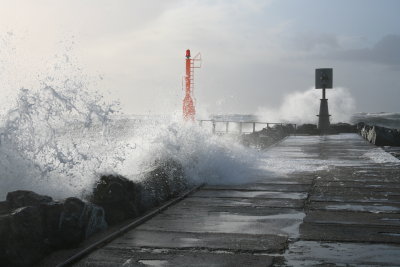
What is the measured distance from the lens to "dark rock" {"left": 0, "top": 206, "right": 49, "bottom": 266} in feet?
12.9

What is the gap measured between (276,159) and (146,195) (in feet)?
22.1

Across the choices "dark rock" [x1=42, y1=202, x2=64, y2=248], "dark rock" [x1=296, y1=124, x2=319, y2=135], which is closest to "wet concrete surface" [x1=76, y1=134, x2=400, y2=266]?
"dark rock" [x1=42, y1=202, x2=64, y2=248]

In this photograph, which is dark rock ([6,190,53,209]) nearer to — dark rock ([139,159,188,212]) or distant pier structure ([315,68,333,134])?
dark rock ([139,159,188,212])

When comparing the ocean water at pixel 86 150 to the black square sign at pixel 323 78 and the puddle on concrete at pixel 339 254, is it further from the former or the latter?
the black square sign at pixel 323 78

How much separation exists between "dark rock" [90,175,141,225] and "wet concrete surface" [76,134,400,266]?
373 millimetres

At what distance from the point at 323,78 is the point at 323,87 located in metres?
0.59

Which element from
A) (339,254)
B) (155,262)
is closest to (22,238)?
(155,262)

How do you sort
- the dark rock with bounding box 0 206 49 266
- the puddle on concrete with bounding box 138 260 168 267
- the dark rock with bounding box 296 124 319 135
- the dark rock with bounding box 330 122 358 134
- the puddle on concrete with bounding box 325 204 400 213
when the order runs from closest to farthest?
the puddle on concrete with bounding box 138 260 168 267 < the dark rock with bounding box 0 206 49 266 < the puddle on concrete with bounding box 325 204 400 213 < the dark rock with bounding box 296 124 319 135 < the dark rock with bounding box 330 122 358 134

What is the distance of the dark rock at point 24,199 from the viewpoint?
185 inches

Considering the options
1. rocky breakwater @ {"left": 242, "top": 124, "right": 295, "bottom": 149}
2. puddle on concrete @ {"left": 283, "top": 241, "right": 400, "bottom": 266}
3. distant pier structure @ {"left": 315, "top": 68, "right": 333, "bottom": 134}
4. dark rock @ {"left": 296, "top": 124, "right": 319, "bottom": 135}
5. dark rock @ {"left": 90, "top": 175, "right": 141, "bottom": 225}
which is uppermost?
distant pier structure @ {"left": 315, "top": 68, "right": 333, "bottom": 134}

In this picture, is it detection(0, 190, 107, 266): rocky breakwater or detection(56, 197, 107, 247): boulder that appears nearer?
detection(0, 190, 107, 266): rocky breakwater

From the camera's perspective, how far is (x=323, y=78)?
105ft

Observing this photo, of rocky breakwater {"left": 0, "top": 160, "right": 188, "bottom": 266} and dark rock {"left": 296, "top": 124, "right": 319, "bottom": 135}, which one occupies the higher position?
dark rock {"left": 296, "top": 124, "right": 319, "bottom": 135}

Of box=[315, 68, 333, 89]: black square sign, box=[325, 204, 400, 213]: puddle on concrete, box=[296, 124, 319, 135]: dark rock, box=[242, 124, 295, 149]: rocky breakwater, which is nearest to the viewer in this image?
box=[325, 204, 400, 213]: puddle on concrete
